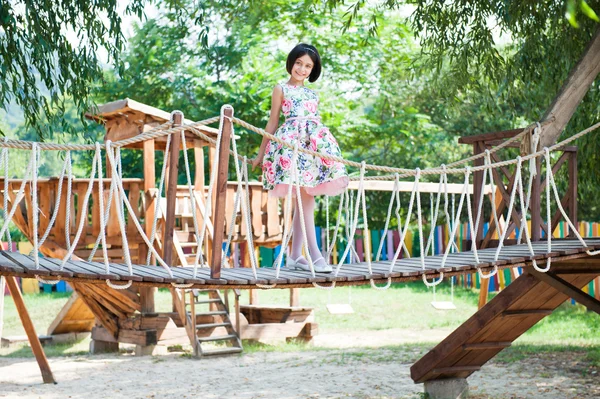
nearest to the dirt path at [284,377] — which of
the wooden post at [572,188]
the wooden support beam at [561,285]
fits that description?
the wooden support beam at [561,285]

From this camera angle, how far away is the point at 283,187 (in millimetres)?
4500

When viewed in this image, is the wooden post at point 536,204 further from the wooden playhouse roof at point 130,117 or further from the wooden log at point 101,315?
the wooden log at point 101,315

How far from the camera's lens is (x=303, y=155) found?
446 cm

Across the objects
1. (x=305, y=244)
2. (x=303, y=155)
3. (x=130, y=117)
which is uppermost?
(x=130, y=117)

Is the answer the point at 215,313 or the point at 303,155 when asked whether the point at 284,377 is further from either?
the point at 303,155

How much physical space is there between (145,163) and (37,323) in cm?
538

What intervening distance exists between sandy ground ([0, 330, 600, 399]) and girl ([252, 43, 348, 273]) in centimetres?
248

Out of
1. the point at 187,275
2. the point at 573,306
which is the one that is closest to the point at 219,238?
the point at 187,275

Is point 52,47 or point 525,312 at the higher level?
point 52,47

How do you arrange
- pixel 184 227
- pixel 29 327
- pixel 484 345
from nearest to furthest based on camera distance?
pixel 484 345, pixel 29 327, pixel 184 227

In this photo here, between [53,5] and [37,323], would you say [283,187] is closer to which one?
[53,5]

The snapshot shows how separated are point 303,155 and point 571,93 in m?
2.32

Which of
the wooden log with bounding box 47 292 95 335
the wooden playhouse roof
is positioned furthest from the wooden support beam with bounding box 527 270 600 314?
the wooden log with bounding box 47 292 95 335

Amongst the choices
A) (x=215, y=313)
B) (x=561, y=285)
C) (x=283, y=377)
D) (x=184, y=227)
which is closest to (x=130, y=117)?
(x=184, y=227)
